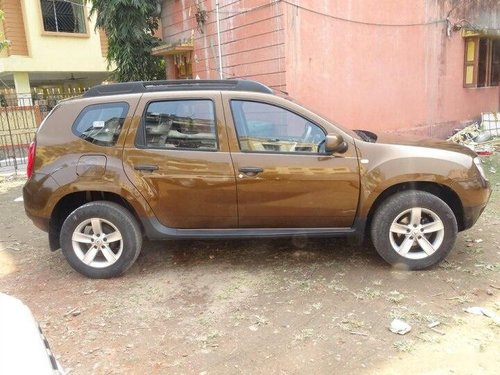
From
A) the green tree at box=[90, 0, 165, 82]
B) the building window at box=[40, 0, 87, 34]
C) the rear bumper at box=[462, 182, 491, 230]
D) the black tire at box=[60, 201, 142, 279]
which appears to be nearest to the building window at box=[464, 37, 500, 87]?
the green tree at box=[90, 0, 165, 82]

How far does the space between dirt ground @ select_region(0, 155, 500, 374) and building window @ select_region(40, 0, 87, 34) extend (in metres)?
14.6

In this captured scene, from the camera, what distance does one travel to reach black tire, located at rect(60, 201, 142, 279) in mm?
4156

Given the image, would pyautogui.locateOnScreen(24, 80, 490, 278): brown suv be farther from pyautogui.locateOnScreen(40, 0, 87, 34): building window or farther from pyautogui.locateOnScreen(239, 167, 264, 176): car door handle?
pyautogui.locateOnScreen(40, 0, 87, 34): building window

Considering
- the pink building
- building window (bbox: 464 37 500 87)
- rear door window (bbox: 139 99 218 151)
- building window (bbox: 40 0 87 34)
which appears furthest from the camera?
building window (bbox: 40 0 87 34)

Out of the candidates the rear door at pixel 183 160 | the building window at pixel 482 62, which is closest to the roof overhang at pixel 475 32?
the building window at pixel 482 62

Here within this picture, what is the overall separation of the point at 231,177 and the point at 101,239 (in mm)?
1328

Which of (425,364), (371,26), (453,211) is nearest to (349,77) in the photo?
(371,26)

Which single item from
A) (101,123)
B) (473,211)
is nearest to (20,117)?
(101,123)

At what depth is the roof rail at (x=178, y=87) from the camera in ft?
13.9

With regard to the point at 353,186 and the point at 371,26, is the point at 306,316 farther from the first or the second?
the point at 371,26

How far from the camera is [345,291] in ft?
12.7

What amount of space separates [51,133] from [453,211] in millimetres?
3736

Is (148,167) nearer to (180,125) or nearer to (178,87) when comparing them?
(180,125)

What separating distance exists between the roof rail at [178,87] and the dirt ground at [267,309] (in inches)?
65.6
